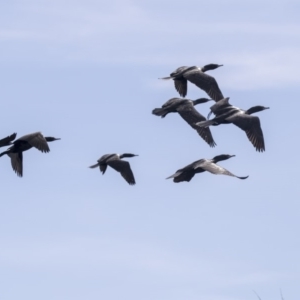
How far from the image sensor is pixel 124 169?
33469 millimetres

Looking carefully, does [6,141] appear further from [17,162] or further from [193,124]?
[193,124]

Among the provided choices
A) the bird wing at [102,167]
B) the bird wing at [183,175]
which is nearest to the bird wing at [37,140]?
the bird wing at [102,167]

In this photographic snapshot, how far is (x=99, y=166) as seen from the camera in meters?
31.8

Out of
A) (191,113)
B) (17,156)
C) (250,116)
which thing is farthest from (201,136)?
(17,156)

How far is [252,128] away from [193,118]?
323cm

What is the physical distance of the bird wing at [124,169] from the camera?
33.2 meters

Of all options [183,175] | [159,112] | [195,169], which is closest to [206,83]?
[159,112]

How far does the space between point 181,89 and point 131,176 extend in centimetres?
487

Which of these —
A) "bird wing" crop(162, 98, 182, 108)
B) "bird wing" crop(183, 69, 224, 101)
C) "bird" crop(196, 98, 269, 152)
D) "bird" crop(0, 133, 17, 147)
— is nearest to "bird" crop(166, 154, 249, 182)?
"bird" crop(196, 98, 269, 152)

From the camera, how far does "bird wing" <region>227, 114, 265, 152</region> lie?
2659cm

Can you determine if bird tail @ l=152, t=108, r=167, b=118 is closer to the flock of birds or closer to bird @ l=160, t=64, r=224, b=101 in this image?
the flock of birds

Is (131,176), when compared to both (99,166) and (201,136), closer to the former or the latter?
(99,166)

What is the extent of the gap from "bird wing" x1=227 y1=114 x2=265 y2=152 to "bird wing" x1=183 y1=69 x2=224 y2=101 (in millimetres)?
3015

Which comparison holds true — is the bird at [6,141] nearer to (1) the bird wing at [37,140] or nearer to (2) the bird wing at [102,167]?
(1) the bird wing at [37,140]
